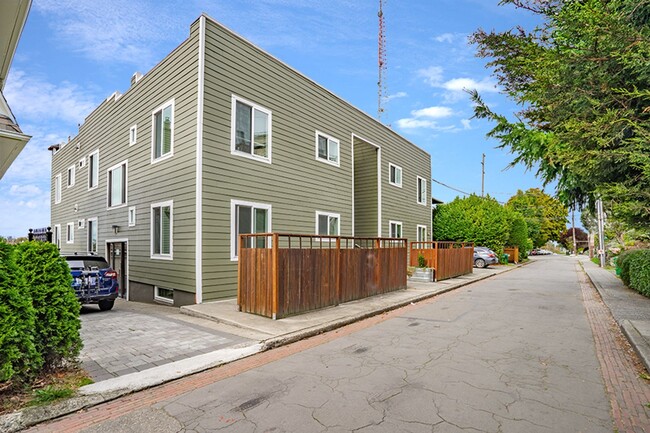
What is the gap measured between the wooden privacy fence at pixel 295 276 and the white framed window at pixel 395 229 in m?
8.58

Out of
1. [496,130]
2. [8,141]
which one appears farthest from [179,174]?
[496,130]

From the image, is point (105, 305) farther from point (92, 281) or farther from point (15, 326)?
point (15, 326)

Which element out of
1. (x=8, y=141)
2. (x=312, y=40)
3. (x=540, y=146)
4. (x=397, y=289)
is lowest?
(x=397, y=289)

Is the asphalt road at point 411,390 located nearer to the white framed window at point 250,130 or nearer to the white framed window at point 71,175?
the white framed window at point 250,130

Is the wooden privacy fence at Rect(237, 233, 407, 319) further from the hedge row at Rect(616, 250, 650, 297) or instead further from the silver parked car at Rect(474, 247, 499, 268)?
the silver parked car at Rect(474, 247, 499, 268)

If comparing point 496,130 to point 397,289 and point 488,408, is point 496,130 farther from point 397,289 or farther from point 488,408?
point 488,408

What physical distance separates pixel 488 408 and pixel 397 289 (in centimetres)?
879

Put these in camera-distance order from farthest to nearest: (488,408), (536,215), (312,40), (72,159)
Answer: (536,215) < (72,159) < (312,40) < (488,408)

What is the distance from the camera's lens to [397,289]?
12.5 m

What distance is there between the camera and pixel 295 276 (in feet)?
26.7

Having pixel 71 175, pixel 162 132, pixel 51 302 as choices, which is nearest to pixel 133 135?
pixel 162 132

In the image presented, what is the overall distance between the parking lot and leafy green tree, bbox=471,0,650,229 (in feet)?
22.8

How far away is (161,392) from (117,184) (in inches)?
495

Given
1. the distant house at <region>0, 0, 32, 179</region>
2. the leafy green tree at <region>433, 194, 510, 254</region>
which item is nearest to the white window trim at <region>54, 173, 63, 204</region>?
the distant house at <region>0, 0, 32, 179</region>
